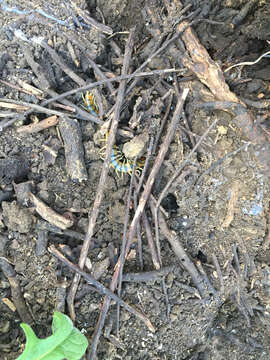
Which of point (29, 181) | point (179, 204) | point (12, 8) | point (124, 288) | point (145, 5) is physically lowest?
point (124, 288)

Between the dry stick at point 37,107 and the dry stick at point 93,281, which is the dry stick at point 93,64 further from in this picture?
the dry stick at point 93,281

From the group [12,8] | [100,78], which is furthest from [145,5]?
[12,8]

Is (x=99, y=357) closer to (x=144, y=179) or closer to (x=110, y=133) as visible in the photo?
(x=144, y=179)

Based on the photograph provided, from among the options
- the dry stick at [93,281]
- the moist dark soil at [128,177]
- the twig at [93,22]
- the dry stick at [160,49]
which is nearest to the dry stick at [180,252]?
the moist dark soil at [128,177]

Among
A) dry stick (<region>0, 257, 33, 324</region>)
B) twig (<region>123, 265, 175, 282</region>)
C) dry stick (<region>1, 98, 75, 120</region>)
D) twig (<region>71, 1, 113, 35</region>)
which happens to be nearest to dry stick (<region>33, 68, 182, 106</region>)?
dry stick (<region>1, 98, 75, 120</region>)

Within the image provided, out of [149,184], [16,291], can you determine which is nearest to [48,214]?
[16,291]

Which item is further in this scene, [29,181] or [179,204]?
[179,204]

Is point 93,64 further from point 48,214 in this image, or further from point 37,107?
point 48,214

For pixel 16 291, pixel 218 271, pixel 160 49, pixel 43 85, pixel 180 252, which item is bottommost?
pixel 218 271
